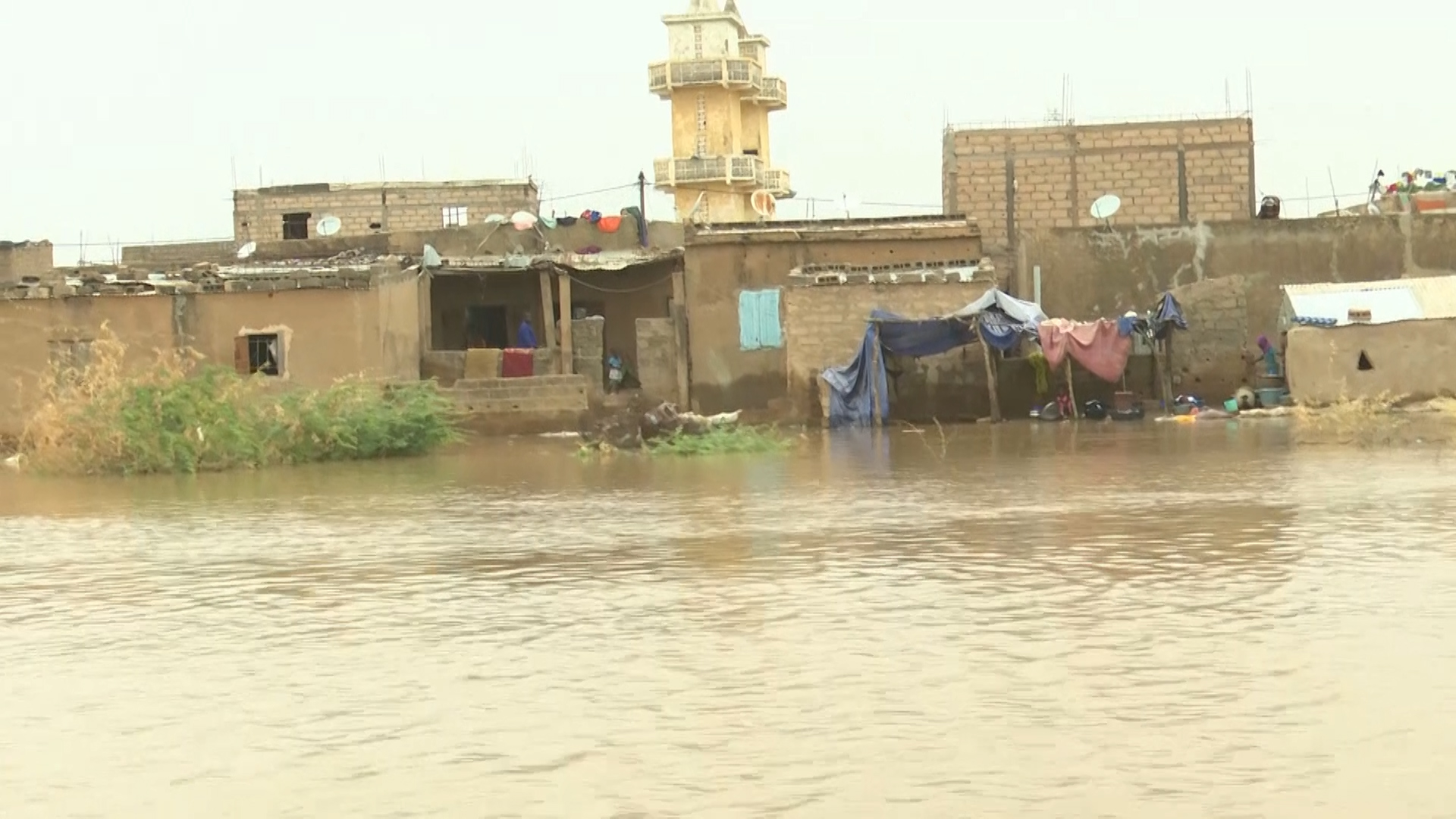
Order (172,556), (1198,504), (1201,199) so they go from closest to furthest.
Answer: (172,556) → (1198,504) → (1201,199)

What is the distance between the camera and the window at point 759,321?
94.6 ft

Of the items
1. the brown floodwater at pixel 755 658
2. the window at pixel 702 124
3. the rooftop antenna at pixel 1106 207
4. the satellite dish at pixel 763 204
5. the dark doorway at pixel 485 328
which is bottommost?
the brown floodwater at pixel 755 658

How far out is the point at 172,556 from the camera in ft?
40.4

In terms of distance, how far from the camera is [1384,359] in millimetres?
24891

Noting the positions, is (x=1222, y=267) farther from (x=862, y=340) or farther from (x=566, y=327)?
(x=566, y=327)

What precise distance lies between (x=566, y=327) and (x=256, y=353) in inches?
223

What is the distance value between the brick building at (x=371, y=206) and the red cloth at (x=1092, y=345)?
19.6 metres

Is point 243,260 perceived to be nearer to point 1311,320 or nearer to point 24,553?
point 1311,320

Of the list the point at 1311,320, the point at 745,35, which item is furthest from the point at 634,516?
the point at 745,35

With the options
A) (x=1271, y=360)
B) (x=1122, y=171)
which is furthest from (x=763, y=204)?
(x=1271, y=360)

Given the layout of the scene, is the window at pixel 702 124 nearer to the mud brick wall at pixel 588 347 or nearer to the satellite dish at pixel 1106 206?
the mud brick wall at pixel 588 347

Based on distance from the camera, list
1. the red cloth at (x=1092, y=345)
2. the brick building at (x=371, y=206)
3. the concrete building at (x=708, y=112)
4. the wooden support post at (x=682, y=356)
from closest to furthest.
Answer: the red cloth at (x=1092, y=345) < the wooden support post at (x=682, y=356) < the brick building at (x=371, y=206) < the concrete building at (x=708, y=112)

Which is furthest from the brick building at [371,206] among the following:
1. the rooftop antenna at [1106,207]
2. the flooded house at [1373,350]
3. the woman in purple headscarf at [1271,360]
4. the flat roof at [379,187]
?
the flooded house at [1373,350]

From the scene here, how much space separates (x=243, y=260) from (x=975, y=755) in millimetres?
31068
